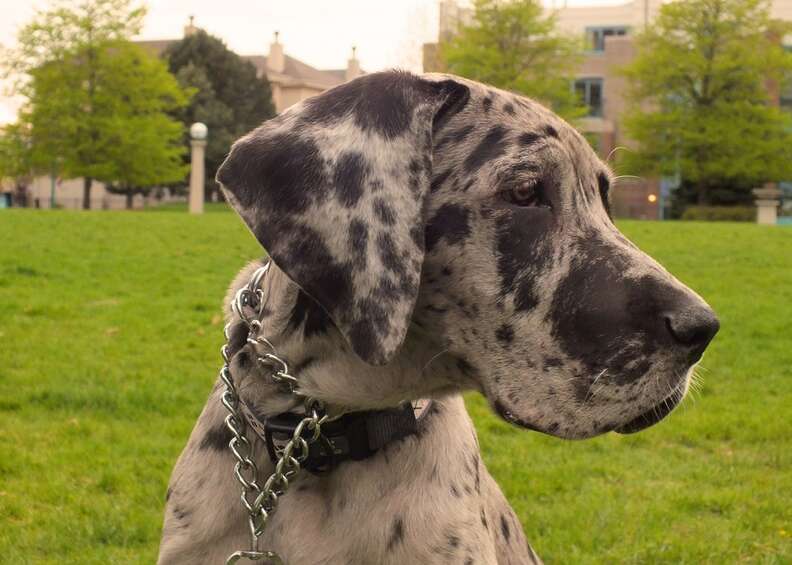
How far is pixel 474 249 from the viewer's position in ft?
9.14

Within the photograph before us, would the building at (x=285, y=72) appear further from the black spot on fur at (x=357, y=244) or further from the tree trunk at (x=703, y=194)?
the black spot on fur at (x=357, y=244)

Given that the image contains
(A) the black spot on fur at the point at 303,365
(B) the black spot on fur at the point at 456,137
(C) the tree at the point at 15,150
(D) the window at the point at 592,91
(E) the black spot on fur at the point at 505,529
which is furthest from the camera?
(D) the window at the point at 592,91

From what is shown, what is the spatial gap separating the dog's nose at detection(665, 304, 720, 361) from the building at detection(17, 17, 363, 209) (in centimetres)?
5294

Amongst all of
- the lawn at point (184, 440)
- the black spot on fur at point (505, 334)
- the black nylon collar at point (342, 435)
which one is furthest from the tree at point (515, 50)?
the black spot on fur at point (505, 334)

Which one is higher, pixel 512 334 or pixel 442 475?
pixel 512 334

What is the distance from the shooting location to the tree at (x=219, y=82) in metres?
56.0

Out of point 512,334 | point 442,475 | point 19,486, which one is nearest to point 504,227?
point 512,334

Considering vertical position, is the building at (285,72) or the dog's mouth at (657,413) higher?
the building at (285,72)

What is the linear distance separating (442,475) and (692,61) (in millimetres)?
49757

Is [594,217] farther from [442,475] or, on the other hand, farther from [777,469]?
[777,469]

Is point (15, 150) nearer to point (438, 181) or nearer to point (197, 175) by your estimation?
point (197, 175)

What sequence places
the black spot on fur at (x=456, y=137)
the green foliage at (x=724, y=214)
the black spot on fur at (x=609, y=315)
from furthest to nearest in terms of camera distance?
the green foliage at (x=724, y=214) → the black spot on fur at (x=456, y=137) → the black spot on fur at (x=609, y=315)

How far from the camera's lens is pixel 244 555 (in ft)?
9.52

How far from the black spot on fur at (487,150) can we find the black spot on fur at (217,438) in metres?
1.13
